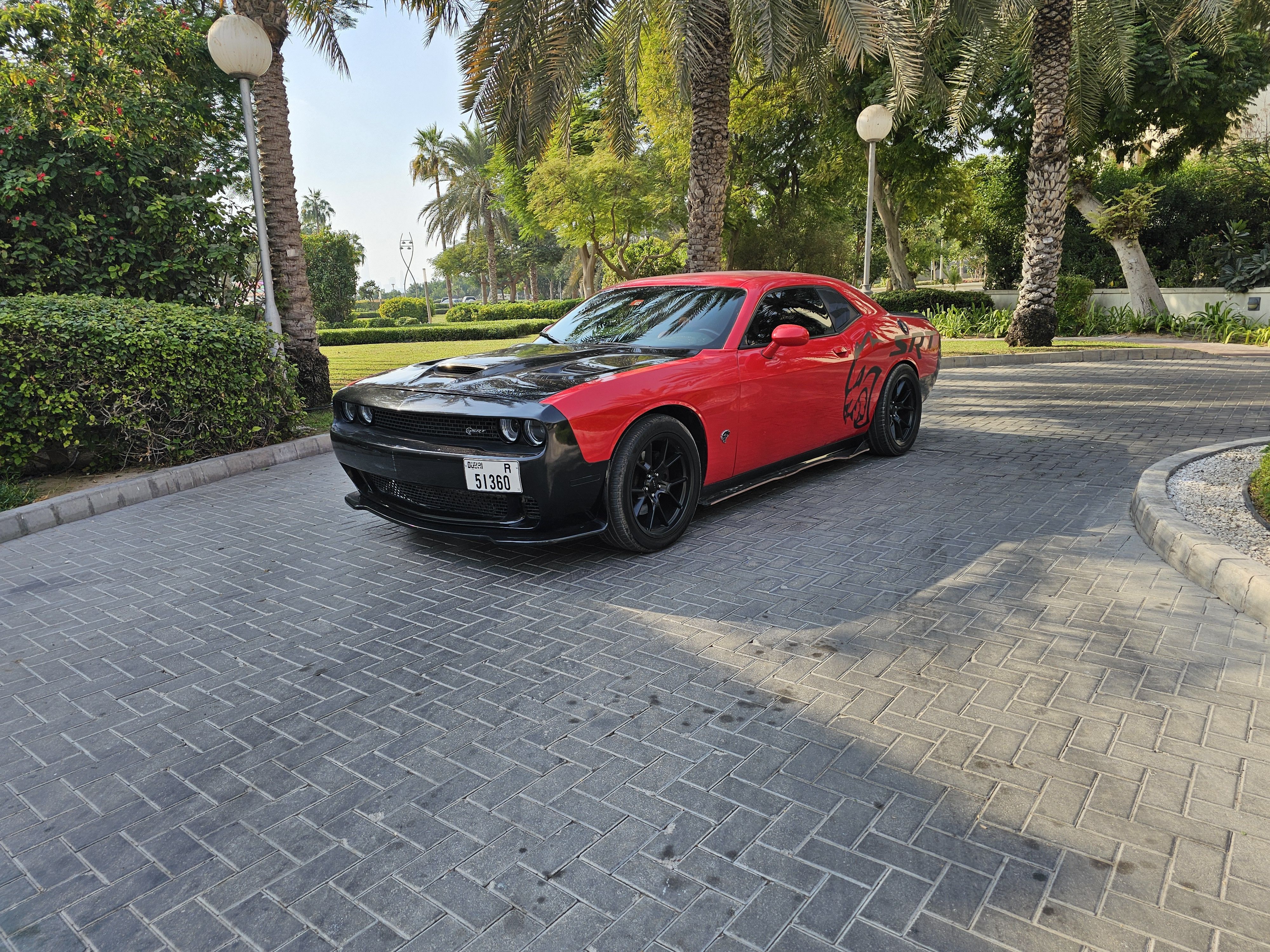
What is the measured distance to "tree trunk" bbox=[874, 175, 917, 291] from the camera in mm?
25922

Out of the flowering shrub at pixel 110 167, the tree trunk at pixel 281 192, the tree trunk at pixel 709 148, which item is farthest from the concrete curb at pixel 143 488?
the tree trunk at pixel 709 148

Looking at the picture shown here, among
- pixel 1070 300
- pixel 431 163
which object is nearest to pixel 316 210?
pixel 431 163

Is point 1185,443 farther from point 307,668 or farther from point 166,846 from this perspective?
point 166,846

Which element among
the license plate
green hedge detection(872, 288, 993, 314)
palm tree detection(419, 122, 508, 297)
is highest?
palm tree detection(419, 122, 508, 297)

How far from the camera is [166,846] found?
231 centimetres

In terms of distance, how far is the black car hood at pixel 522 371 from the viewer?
14.0ft

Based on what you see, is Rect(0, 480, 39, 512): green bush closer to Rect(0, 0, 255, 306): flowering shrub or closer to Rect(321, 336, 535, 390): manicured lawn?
Rect(0, 0, 255, 306): flowering shrub

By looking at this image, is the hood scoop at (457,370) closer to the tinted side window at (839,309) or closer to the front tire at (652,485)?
the front tire at (652,485)

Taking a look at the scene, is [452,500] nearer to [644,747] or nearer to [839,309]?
[644,747]

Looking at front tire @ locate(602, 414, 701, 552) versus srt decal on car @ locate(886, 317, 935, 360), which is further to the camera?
srt decal on car @ locate(886, 317, 935, 360)

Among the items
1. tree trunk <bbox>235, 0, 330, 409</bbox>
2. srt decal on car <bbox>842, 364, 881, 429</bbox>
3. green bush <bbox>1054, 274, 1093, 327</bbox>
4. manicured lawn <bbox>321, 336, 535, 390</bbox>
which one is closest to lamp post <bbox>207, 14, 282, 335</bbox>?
tree trunk <bbox>235, 0, 330, 409</bbox>

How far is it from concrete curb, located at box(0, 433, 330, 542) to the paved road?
0.85 metres

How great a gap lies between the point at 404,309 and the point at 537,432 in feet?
172

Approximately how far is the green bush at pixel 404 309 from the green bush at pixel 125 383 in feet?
122
